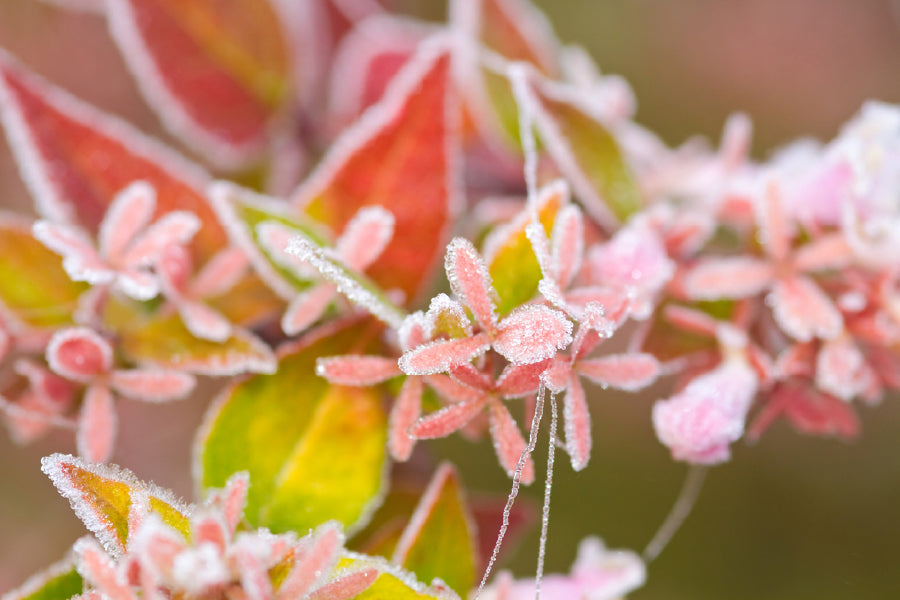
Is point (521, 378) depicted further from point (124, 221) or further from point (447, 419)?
point (124, 221)

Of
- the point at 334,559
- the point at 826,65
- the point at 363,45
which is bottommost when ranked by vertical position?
the point at 334,559

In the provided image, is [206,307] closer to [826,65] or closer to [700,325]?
[700,325]

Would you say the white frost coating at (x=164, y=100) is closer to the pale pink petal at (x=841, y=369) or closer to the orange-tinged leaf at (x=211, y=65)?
the orange-tinged leaf at (x=211, y=65)

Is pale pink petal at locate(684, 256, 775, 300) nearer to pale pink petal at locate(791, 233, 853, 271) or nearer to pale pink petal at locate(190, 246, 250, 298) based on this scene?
pale pink petal at locate(791, 233, 853, 271)

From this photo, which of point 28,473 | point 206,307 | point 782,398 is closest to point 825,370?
point 782,398

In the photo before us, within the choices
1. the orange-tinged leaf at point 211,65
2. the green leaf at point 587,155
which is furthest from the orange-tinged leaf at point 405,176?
the orange-tinged leaf at point 211,65

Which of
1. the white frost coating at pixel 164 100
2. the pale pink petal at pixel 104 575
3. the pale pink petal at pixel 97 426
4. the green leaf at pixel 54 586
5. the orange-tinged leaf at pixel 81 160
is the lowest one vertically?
the pale pink petal at pixel 104 575

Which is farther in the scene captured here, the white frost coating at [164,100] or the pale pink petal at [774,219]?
the white frost coating at [164,100]

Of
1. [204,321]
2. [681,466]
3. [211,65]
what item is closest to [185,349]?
[204,321]
